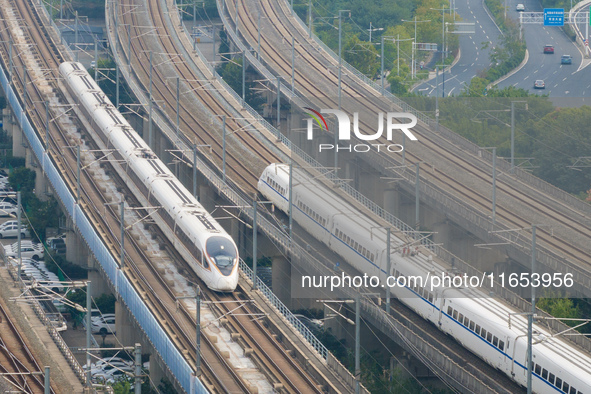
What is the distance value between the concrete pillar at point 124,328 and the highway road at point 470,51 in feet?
202

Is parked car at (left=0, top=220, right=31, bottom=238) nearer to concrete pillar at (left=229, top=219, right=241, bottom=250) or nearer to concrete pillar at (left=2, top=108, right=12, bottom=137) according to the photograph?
concrete pillar at (left=229, top=219, right=241, bottom=250)

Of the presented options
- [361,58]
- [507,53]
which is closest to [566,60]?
[507,53]

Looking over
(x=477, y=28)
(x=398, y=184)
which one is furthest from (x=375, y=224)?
(x=477, y=28)

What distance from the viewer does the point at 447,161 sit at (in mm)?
111625

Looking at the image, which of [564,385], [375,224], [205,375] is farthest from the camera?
[375,224]

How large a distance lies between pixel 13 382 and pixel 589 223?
4785 cm

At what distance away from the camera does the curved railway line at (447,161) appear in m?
97.6

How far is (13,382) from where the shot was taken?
229 feet

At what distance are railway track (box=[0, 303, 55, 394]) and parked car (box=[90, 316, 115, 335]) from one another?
38.6 ft

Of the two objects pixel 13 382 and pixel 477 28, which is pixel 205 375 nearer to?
pixel 13 382

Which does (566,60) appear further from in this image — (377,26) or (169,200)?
(169,200)

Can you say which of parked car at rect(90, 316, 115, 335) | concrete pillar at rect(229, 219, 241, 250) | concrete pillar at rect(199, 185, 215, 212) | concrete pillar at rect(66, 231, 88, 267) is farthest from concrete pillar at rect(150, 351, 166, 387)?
concrete pillar at rect(199, 185, 215, 212)

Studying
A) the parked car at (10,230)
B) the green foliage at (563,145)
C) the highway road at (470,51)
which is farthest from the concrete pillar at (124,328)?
the highway road at (470,51)

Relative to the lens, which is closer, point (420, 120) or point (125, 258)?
point (125, 258)
